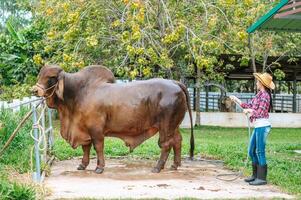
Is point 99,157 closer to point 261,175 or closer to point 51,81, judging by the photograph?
point 51,81

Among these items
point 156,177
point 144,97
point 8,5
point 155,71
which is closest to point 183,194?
point 156,177

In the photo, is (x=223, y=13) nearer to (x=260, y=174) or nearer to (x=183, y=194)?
(x=260, y=174)

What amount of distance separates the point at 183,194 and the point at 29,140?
3753 millimetres

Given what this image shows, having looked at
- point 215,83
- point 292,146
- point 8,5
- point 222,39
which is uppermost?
point 8,5

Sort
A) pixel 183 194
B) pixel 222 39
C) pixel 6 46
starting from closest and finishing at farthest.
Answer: pixel 183 194 < pixel 222 39 < pixel 6 46

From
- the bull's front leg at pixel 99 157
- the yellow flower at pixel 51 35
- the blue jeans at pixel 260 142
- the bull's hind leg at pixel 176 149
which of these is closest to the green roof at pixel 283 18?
the blue jeans at pixel 260 142

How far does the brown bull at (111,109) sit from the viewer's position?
29.1ft

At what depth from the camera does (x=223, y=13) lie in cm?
1551

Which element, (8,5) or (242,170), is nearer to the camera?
(242,170)

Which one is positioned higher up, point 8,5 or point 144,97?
point 8,5

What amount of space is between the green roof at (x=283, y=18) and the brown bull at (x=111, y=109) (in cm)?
236

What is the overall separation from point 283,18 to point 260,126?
328 cm

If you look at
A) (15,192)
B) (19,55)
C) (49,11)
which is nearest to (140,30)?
(49,11)

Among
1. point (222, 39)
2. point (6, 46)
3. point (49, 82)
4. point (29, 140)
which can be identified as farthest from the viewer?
point (6, 46)
